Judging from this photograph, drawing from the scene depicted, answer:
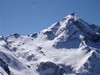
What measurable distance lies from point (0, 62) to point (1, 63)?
11.3 ft

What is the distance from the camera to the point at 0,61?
638ft

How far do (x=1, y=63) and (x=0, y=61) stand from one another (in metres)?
4.40

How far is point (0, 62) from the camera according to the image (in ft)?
635

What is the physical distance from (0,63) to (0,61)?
3.91 metres

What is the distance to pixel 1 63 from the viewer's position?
19025 centimetres

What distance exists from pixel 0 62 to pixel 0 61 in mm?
1042

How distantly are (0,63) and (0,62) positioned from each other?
294 cm
